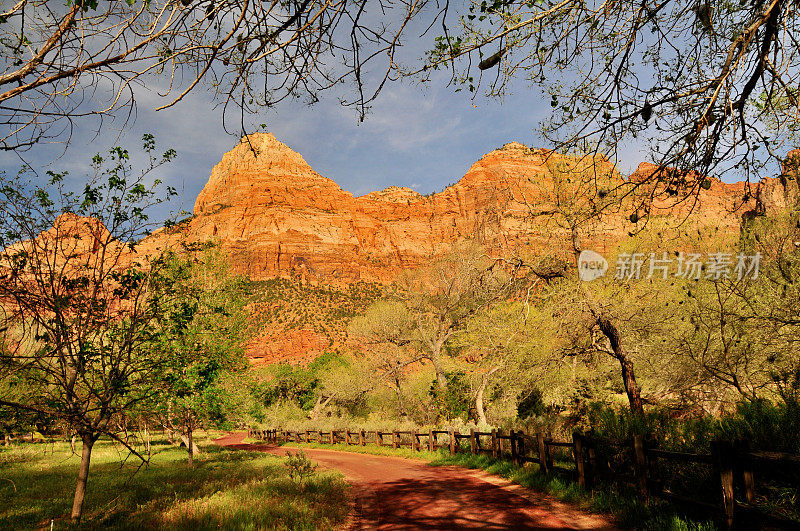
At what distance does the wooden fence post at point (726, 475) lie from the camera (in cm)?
489

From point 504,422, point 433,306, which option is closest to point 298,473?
point 504,422

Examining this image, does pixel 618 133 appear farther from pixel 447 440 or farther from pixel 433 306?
pixel 433 306

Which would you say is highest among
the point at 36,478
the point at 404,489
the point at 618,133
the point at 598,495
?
the point at 618,133

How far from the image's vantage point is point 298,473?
453 inches

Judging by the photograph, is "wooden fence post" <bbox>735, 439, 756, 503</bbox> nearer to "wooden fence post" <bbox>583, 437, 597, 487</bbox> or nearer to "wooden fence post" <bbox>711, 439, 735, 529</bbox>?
"wooden fence post" <bbox>711, 439, 735, 529</bbox>

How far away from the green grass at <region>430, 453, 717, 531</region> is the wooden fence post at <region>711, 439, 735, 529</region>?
0.26 meters

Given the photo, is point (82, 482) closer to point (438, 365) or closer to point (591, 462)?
point (591, 462)

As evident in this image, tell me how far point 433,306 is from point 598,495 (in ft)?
66.9

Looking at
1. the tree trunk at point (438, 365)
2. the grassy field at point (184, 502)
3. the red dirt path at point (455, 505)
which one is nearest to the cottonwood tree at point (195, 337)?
the grassy field at point (184, 502)

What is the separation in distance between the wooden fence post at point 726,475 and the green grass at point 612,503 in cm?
26

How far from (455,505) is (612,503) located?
2.83 meters

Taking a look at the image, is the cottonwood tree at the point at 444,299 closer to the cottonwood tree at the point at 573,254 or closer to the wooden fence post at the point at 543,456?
the cottonwood tree at the point at 573,254

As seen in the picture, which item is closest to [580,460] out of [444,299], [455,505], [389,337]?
[455,505]

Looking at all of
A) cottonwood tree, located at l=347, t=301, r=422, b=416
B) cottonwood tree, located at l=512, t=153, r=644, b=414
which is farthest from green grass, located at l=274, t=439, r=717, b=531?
cottonwood tree, located at l=347, t=301, r=422, b=416
